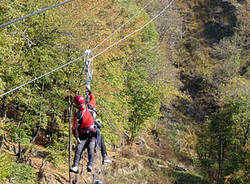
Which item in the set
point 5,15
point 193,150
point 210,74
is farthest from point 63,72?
point 210,74

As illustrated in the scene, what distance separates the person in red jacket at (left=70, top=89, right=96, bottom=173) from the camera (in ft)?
21.5

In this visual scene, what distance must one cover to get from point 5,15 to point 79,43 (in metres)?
3.58

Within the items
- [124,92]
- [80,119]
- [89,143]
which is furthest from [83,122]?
[124,92]

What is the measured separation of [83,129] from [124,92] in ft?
48.0

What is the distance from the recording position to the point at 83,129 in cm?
682

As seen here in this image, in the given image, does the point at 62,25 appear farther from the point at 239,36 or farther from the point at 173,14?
the point at 239,36

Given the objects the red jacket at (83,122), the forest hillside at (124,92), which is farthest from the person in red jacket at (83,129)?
the forest hillside at (124,92)

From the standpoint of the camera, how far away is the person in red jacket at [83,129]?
6540 mm

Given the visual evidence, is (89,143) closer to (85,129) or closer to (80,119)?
(85,129)

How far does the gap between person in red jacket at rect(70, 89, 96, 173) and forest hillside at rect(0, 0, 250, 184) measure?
102 centimetres

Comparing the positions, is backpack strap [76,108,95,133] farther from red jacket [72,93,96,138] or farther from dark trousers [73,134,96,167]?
dark trousers [73,134,96,167]

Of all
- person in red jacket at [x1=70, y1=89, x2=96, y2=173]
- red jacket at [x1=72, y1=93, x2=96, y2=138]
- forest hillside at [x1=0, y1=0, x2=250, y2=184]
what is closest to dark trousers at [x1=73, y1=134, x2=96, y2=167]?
person in red jacket at [x1=70, y1=89, x2=96, y2=173]

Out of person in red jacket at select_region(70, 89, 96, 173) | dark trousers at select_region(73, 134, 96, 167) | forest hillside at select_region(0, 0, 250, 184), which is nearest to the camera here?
person in red jacket at select_region(70, 89, 96, 173)

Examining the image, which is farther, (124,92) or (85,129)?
(124,92)
